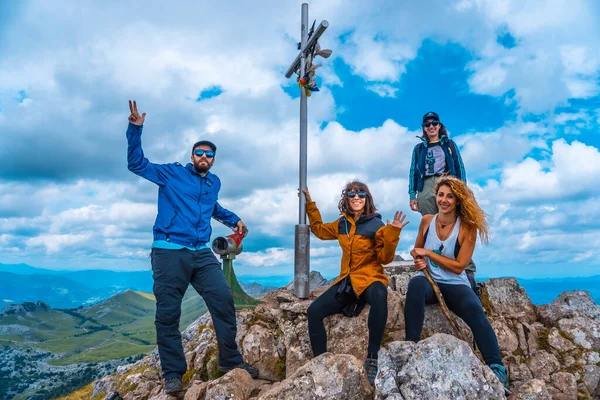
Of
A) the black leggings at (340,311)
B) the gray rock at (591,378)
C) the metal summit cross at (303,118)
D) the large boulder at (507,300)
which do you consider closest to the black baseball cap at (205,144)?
the metal summit cross at (303,118)

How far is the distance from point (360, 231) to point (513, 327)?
4.29 metres

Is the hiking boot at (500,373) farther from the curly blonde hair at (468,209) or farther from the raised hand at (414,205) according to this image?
the raised hand at (414,205)

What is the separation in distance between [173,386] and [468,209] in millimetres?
6540

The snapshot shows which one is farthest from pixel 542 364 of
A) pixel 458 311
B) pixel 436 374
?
pixel 436 374

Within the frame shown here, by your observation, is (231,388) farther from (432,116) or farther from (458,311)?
(432,116)

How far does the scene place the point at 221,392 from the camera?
6914mm

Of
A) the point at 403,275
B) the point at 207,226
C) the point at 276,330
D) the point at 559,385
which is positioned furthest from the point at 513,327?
the point at 207,226

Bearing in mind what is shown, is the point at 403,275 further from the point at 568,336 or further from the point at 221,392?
the point at 221,392

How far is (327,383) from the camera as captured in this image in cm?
608

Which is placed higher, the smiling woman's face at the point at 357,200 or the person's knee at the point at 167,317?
the smiling woman's face at the point at 357,200

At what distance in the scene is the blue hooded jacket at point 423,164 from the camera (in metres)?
10.1

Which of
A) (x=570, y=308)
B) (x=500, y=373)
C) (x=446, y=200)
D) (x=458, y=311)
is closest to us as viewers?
(x=500, y=373)

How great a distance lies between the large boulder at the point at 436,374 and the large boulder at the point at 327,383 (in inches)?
15.3

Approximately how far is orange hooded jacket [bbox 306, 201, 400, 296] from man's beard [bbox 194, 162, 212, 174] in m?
3.15
